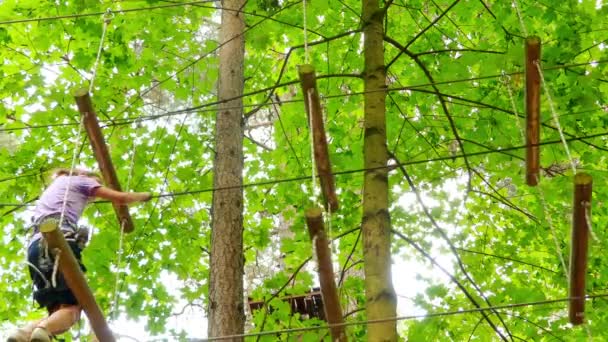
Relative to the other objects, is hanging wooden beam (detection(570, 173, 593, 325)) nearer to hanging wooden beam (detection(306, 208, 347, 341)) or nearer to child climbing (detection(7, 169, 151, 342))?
hanging wooden beam (detection(306, 208, 347, 341))

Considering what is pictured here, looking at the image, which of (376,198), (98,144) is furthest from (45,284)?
(376,198)

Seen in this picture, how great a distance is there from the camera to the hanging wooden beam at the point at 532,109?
2629mm

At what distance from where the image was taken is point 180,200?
5.83m

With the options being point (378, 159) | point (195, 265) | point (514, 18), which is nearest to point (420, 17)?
point (514, 18)

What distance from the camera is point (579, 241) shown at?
232cm

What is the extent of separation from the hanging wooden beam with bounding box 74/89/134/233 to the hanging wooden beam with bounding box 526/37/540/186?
190 cm

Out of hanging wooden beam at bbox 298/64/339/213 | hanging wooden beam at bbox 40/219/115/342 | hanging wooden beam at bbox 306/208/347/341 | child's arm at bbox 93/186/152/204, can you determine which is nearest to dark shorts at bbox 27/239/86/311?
child's arm at bbox 93/186/152/204

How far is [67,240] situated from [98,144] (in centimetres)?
58

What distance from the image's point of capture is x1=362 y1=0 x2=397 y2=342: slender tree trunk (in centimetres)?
322

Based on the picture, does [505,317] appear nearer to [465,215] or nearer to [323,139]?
[465,215]

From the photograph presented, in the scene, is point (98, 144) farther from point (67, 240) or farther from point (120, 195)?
point (67, 240)

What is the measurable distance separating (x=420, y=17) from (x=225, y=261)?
9.66 ft

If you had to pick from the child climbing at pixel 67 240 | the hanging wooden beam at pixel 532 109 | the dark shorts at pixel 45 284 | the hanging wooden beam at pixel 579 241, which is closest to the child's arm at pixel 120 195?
the child climbing at pixel 67 240

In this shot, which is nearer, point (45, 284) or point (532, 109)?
point (532, 109)
